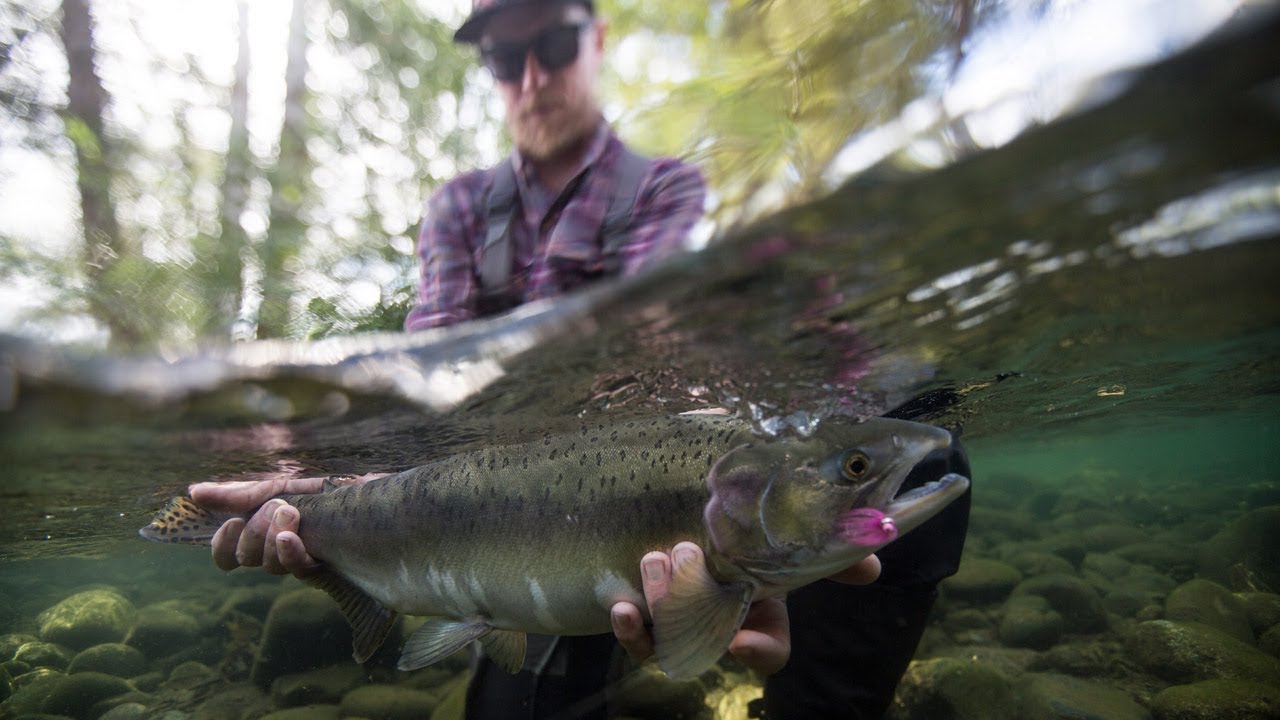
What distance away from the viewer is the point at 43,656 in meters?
8.37

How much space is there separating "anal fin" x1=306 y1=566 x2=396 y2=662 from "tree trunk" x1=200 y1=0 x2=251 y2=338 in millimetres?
2756

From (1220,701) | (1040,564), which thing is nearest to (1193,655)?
(1220,701)

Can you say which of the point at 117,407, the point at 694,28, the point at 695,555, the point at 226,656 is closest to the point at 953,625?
the point at 695,555

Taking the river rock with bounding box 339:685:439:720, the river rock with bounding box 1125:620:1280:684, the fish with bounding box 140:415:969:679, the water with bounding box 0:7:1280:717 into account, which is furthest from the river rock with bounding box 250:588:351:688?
the river rock with bounding box 1125:620:1280:684

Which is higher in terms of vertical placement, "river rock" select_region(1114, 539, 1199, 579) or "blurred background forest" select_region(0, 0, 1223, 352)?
"blurred background forest" select_region(0, 0, 1223, 352)

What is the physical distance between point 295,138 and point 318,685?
5855mm

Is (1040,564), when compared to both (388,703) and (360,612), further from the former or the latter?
(360,612)

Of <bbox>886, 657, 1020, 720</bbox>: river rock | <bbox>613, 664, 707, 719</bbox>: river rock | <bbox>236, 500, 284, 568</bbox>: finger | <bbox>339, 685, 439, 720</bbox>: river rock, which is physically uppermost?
<bbox>236, 500, 284, 568</bbox>: finger

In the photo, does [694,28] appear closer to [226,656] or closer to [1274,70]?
[1274,70]

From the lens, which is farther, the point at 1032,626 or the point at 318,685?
the point at 1032,626

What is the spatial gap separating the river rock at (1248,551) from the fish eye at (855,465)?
10529 millimetres

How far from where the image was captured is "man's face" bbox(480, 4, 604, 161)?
3596 millimetres

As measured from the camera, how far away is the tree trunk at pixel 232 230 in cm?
532

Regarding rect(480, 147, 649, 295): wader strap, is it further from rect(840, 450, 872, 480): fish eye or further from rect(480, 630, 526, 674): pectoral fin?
rect(480, 630, 526, 674): pectoral fin
